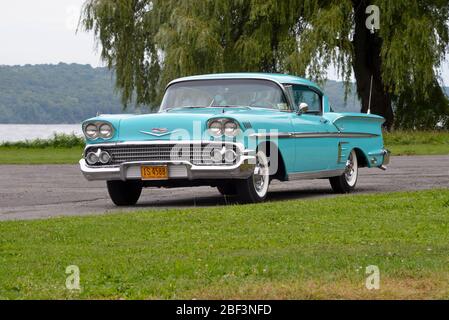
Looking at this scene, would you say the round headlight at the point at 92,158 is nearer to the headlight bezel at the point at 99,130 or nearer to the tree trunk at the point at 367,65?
the headlight bezel at the point at 99,130

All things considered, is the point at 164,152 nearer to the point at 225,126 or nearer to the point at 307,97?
the point at 225,126

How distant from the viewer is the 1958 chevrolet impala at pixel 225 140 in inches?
564

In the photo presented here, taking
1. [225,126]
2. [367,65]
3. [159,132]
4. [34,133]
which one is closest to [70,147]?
[367,65]

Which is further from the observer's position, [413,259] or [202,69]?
[202,69]

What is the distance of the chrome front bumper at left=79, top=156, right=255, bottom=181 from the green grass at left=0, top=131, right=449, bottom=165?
15662 mm

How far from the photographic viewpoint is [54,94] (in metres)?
82.2

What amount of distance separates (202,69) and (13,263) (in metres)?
26.4

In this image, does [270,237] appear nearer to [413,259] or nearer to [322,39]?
[413,259]

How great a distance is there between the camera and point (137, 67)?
39.2 metres

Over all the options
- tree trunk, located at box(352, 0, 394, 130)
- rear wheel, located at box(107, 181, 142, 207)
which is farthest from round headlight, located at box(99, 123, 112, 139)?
tree trunk, located at box(352, 0, 394, 130)

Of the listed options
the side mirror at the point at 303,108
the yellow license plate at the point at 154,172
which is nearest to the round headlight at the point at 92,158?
the yellow license plate at the point at 154,172

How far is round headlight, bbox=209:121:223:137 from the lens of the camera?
1425 cm

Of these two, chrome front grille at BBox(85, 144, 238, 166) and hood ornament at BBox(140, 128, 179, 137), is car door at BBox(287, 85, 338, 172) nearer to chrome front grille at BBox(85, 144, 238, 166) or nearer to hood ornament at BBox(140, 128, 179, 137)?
chrome front grille at BBox(85, 144, 238, 166)
